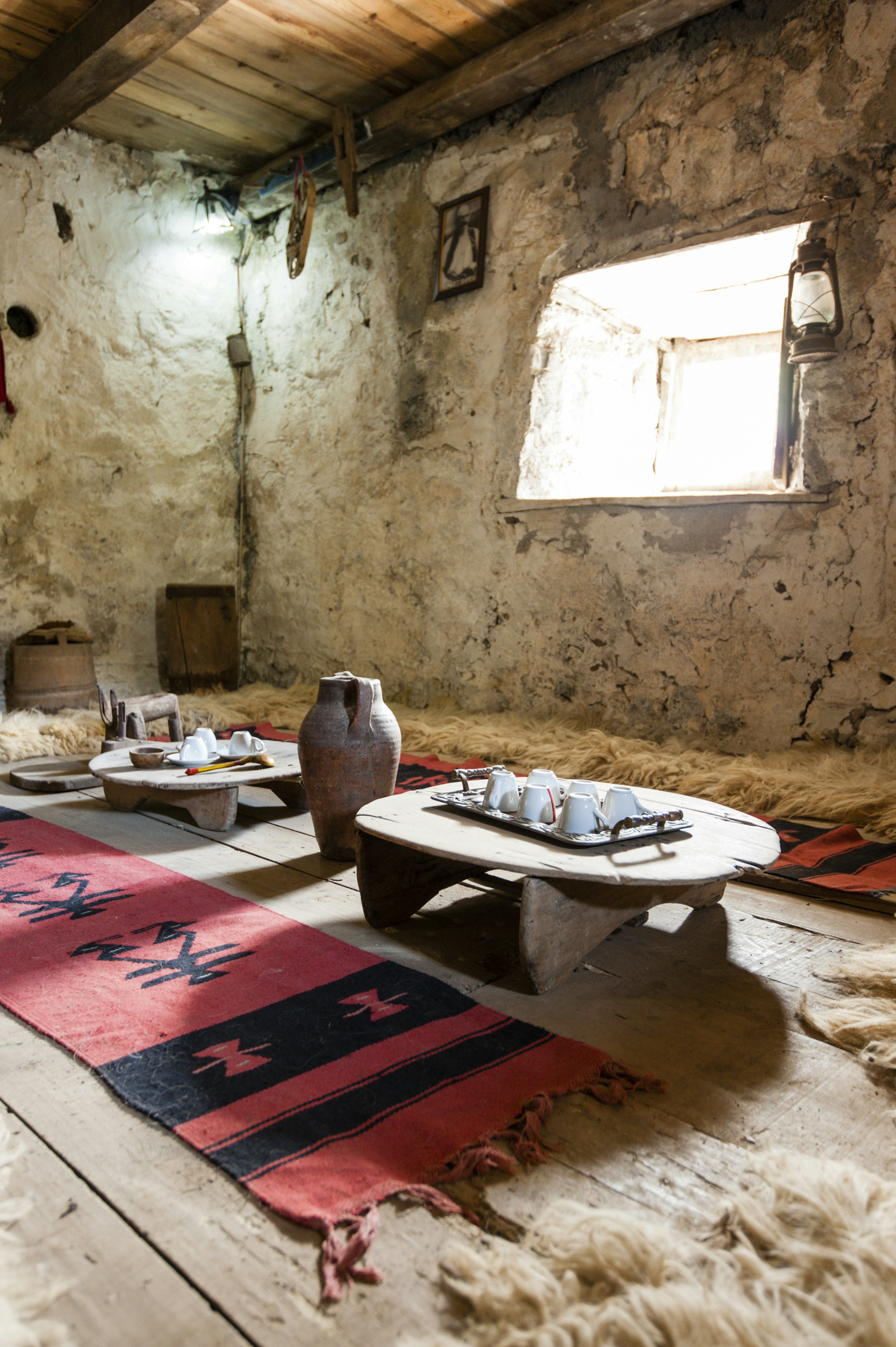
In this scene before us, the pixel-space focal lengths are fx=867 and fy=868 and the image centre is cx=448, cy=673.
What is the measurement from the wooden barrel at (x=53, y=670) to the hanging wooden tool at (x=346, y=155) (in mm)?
2626

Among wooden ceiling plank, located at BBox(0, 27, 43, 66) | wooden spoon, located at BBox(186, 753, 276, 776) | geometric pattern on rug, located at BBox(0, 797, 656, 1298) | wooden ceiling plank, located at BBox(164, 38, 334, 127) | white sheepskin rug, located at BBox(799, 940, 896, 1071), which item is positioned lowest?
white sheepskin rug, located at BBox(799, 940, 896, 1071)

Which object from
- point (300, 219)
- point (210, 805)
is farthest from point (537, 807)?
point (300, 219)

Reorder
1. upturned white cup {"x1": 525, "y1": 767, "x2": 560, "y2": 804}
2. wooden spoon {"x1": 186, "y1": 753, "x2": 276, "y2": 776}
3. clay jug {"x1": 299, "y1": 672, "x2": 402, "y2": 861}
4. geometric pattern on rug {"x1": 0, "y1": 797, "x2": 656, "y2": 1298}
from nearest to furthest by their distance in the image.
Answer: geometric pattern on rug {"x1": 0, "y1": 797, "x2": 656, "y2": 1298}
upturned white cup {"x1": 525, "y1": 767, "x2": 560, "y2": 804}
clay jug {"x1": 299, "y1": 672, "x2": 402, "y2": 861}
wooden spoon {"x1": 186, "y1": 753, "x2": 276, "y2": 776}

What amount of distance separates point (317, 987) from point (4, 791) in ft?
6.84

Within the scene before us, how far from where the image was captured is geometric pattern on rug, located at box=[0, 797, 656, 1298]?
1.05 m

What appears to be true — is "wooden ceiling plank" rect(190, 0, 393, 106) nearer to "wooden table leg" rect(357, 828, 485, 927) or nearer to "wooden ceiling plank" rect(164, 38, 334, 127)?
"wooden ceiling plank" rect(164, 38, 334, 127)

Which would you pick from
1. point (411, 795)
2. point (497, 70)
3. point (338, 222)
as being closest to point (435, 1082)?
point (411, 795)

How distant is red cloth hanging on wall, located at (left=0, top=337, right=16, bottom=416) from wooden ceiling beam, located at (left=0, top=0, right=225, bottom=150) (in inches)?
40.9

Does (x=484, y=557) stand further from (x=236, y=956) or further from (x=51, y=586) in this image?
(x=236, y=956)

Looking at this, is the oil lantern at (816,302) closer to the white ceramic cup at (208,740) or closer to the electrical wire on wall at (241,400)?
the white ceramic cup at (208,740)

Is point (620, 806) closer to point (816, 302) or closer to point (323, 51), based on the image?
point (816, 302)

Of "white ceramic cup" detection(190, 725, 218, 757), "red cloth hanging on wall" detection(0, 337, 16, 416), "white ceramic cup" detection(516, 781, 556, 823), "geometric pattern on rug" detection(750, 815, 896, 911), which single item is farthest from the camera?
"red cloth hanging on wall" detection(0, 337, 16, 416)

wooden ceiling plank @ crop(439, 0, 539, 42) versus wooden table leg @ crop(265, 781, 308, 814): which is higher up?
wooden ceiling plank @ crop(439, 0, 539, 42)

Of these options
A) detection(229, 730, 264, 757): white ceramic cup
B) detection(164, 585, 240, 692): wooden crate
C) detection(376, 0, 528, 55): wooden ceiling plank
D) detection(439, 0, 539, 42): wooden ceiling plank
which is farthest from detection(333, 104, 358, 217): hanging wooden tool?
detection(229, 730, 264, 757): white ceramic cup
